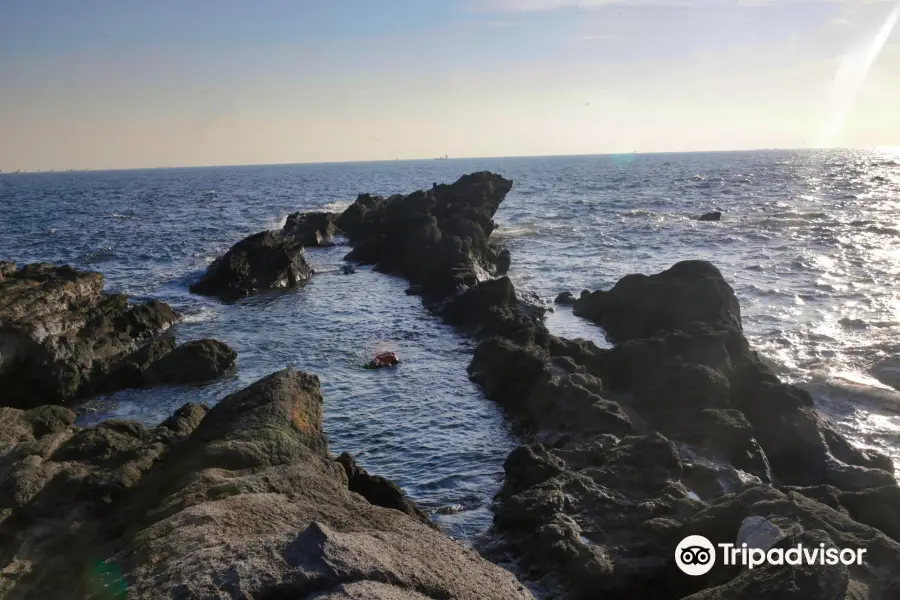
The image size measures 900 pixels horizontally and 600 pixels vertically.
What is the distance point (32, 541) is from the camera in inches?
311

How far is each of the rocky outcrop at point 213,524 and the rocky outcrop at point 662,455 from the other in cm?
264

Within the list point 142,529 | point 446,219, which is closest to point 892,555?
point 142,529

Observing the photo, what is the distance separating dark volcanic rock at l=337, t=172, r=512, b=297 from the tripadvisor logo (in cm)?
2170

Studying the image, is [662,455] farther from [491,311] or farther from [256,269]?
[256,269]

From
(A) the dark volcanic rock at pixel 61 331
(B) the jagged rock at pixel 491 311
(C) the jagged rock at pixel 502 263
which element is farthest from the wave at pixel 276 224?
(B) the jagged rock at pixel 491 311

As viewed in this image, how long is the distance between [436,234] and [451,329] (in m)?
13.6

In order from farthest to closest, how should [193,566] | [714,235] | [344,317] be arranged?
[714,235], [344,317], [193,566]

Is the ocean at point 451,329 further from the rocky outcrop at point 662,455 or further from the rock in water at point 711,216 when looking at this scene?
the rock in water at point 711,216

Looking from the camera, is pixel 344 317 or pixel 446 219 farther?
pixel 446 219

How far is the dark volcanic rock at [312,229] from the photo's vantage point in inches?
2053

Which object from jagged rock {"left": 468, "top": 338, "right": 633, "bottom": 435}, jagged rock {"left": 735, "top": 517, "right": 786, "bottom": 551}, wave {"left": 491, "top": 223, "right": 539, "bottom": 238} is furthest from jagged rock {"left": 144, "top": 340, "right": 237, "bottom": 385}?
wave {"left": 491, "top": 223, "right": 539, "bottom": 238}

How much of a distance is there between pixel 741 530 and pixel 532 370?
9.12 metres

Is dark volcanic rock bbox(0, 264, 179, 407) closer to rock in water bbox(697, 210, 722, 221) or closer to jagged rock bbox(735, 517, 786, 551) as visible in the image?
jagged rock bbox(735, 517, 786, 551)

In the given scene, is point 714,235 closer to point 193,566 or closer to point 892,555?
point 892,555
